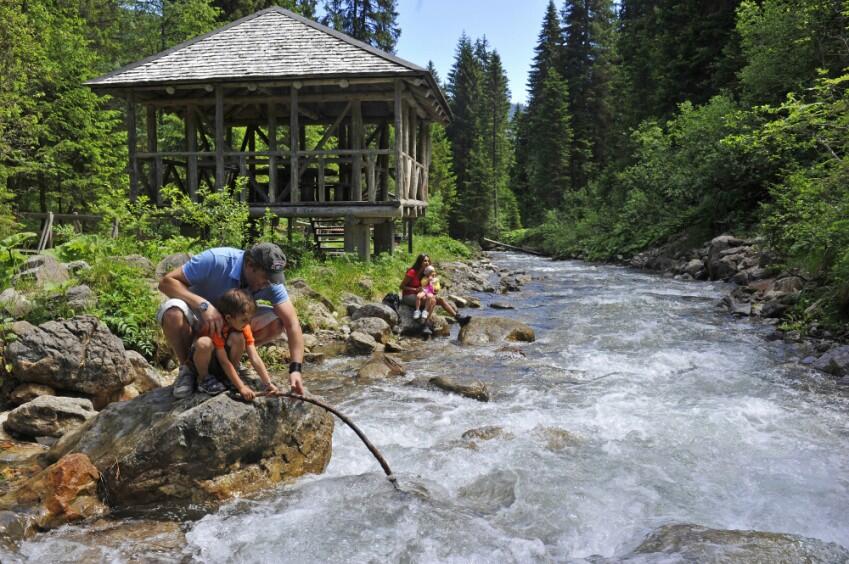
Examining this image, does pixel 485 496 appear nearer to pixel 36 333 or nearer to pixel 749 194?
pixel 36 333

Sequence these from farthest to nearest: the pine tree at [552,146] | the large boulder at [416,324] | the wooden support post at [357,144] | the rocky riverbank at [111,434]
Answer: the pine tree at [552,146], the wooden support post at [357,144], the large boulder at [416,324], the rocky riverbank at [111,434]

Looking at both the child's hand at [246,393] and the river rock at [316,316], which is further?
the river rock at [316,316]

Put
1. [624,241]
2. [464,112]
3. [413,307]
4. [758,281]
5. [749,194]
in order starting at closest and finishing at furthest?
1. [413,307]
2. [758,281]
3. [749,194]
4. [624,241]
5. [464,112]

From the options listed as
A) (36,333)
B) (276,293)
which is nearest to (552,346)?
(276,293)

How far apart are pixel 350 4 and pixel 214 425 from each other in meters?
31.9

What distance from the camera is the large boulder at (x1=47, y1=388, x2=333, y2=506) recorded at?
176 inches

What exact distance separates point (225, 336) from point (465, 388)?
3.44 m

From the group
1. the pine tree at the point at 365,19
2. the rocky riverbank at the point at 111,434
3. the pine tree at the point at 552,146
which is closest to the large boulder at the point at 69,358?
the rocky riverbank at the point at 111,434

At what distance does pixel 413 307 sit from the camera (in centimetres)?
1161

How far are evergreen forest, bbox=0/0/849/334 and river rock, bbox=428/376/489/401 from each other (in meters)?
5.81

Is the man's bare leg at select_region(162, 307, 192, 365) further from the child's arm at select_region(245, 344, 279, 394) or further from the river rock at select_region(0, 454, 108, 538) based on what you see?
the river rock at select_region(0, 454, 108, 538)

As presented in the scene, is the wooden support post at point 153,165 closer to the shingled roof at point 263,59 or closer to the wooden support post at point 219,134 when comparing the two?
the shingled roof at point 263,59

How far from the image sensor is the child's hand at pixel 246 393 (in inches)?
180

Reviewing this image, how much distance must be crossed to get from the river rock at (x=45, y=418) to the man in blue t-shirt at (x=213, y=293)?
1.75 m
